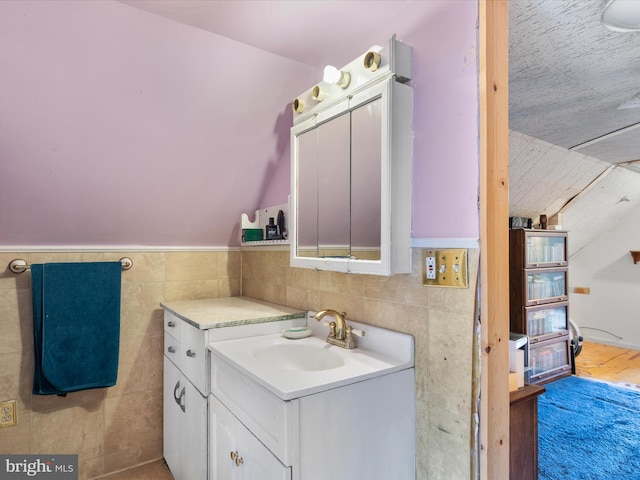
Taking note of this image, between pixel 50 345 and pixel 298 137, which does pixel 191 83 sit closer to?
pixel 298 137

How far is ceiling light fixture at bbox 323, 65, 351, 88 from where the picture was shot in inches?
57.7

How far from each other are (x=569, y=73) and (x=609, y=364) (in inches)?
136

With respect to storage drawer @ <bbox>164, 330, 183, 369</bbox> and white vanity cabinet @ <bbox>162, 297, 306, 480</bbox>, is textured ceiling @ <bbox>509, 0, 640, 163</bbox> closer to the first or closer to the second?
white vanity cabinet @ <bbox>162, 297, 306, 480</bbox>

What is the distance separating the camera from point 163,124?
5.99 ft

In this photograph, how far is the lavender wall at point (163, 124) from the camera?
124cm

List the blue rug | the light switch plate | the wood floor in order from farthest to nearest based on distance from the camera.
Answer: the wood floor
the blue rug
the light switch plate

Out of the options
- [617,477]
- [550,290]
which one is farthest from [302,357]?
[550,290]

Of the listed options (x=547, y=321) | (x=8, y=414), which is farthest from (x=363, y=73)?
(x=547, y=321)

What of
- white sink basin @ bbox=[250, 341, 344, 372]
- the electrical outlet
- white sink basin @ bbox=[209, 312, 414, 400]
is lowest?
the electrical outlet

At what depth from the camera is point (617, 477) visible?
202cm

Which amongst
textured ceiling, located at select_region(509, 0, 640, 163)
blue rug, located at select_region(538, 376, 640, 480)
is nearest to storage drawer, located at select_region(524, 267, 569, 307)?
blue rug, located at select_region(538, 376, 640, 480)

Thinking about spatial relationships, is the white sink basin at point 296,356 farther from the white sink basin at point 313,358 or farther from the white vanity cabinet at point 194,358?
the white vanity cabinet at point 194,358

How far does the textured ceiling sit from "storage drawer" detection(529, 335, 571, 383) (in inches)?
70.7

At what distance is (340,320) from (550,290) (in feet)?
9.39
